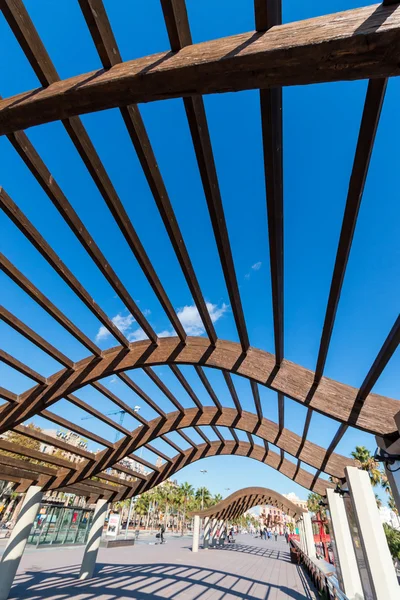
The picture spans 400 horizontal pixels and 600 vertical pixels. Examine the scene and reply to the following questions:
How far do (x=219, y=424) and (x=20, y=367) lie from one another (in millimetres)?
4696

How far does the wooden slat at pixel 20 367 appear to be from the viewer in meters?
4.24

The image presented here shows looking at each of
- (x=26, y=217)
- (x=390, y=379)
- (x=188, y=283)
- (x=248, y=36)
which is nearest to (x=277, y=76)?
(x=248, y=36)

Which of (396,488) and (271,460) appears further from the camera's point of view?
A: (271,460)

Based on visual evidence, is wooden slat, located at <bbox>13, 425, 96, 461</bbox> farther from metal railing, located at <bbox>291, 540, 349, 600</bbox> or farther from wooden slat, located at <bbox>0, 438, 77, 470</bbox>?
metal railing, located at <bbox>291, 540, 349, 600</bbox>

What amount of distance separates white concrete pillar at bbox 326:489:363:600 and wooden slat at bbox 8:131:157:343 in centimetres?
742

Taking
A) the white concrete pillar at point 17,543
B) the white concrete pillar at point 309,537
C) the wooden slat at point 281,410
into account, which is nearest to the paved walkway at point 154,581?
the white concrete pillar at point 17,543

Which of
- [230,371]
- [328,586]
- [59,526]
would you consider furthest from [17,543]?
[59,526]

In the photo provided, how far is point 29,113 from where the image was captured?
1637mm

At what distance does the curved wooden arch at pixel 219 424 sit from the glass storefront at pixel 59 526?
1297cm

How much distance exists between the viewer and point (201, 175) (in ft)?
6.98

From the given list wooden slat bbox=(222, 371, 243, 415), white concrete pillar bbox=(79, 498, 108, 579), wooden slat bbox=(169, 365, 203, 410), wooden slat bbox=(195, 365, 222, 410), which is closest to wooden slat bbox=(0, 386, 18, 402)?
wooden slat bbox=(169, 365, 203, 410)

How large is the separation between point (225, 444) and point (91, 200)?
31.2 feet

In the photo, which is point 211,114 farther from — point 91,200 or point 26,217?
point 26,217

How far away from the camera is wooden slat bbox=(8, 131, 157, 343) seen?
2.21 meters
